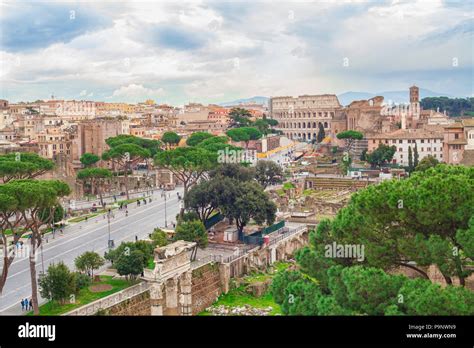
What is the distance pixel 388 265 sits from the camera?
945cm

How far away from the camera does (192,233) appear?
1650cm

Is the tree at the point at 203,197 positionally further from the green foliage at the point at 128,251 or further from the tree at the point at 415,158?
the tree at the point at 415,158

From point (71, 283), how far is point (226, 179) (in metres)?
8.18

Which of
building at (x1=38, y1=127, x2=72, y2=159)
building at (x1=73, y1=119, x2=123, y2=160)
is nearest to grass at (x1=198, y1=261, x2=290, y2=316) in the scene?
building at (x1=38, y1=127, x2=72, y2=159)

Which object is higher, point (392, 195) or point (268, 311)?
point (392, 195)

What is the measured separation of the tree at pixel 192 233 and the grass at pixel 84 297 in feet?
8.00

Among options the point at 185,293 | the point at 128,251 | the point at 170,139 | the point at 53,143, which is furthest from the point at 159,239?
the point at 170,139

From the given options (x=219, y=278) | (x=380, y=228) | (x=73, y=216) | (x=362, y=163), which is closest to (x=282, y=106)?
(x=362, y=163)

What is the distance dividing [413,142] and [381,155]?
267 cm

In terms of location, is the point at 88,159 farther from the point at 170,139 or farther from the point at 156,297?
the point at 156,297

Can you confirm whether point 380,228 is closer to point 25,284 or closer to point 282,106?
point 25,284

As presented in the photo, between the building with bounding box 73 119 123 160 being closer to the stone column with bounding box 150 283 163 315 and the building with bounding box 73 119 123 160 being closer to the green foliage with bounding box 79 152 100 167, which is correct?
the green foliage with bounding box 79 152 100 167

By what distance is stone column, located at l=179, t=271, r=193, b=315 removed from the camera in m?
14.4

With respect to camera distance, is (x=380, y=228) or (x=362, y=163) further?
(x=362, y=163)
